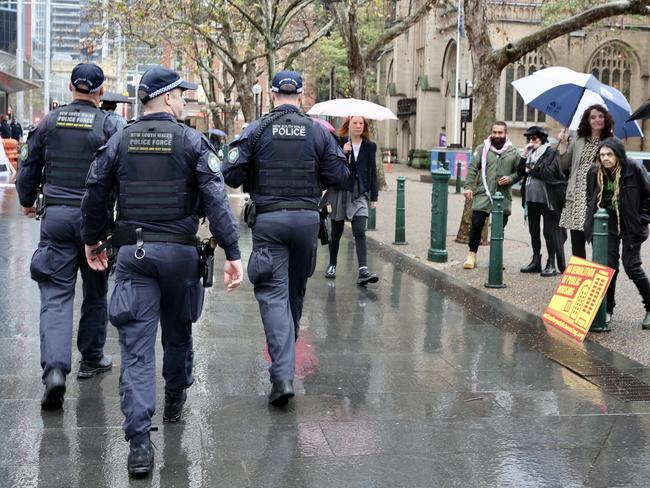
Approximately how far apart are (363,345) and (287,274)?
1724 mm

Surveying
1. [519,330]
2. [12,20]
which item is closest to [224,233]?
[519,330]

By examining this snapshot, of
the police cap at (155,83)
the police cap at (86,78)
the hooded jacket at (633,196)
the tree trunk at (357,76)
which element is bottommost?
the hooded jacket at (633,196)

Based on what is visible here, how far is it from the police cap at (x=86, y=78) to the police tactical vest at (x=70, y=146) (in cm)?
16

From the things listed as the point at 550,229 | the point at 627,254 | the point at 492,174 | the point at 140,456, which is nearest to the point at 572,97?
the point at 492,174

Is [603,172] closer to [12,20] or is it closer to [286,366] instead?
[286,366]

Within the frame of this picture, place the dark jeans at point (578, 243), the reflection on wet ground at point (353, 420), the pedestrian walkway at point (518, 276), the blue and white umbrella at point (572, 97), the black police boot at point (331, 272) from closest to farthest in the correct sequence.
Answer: the reflection on wet ground at point (353, 420) < the pedestrian walkway at point (518, 276) < the dark jeans at point (578, 243) < the blue and white umbrella at point (572, 97) < the black police boot at point (331, 272)

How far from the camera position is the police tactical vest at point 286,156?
19.7 feet

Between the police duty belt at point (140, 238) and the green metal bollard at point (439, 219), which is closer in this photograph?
the police duty belt at point (140, 238)

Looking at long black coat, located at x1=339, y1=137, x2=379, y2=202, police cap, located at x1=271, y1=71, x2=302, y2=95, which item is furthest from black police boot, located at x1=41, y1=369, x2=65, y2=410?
long black coat, located at x1=339, y1=137, x2=379, y2=202

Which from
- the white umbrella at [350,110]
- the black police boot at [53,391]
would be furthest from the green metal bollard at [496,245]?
the black police boot at [53,391]

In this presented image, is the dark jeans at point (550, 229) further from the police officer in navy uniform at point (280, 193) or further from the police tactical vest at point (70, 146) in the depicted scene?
the police tactical vest at point (70, 146)

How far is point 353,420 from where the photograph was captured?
18.4 feet

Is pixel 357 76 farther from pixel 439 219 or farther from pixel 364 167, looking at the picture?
pixel 364 167

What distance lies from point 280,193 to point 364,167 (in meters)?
4.67
